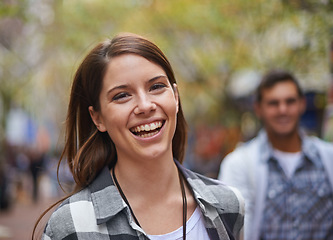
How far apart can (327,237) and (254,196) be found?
62cm

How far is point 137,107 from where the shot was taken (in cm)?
226

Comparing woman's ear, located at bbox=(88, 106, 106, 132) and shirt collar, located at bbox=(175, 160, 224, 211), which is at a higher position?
woman's ear, located at bbox=(88, 106, 106, 132)

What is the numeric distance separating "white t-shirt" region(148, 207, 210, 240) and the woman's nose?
0.55 meters

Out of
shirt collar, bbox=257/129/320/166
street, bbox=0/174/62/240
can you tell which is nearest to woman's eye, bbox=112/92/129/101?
shirt collar, bbox=257/129/320/166

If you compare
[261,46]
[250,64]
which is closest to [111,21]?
[250,64]

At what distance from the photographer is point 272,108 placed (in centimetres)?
407

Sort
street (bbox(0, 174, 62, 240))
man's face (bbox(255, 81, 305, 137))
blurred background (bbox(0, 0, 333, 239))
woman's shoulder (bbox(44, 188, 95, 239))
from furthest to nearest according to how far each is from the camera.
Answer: street (bbox(0, 174, 62, 240))
blurred background (bbox(0, 0, 333, 239))
man's face (bbox(255, 81, 305, 137))
woman's shoulder (bbox(44, 188, 95, 239))

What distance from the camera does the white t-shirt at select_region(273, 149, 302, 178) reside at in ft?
12.7

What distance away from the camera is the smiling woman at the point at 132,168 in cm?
220

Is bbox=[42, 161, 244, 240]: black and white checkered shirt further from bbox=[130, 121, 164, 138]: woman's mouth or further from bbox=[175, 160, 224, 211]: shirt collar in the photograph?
bbox=[130, 121, 164, 138]: woman's mouth

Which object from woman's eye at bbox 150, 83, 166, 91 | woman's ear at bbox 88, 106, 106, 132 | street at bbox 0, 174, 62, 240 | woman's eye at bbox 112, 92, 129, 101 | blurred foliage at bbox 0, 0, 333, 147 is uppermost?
blurred foliage at bbox 0, 0, 333, 147

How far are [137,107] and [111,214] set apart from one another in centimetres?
49

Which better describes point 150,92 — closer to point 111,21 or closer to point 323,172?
point 323,172

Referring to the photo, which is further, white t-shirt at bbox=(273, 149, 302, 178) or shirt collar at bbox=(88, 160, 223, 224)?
white t-shirt at bbox=(273, 149, 302, 178)
